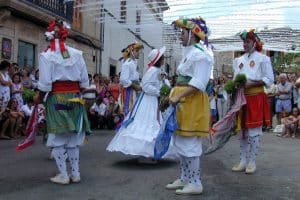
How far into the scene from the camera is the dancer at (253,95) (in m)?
7.14

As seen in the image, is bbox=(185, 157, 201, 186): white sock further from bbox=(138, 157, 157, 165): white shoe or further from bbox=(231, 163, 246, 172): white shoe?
bbox=(138, 157, 157, 165): white shoe

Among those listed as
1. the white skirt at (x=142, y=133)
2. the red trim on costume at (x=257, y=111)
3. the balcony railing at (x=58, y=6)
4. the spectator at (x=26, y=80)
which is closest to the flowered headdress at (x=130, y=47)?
the white skirt at (x=142, y=133)

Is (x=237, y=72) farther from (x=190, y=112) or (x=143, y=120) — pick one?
(x=190, y=112)

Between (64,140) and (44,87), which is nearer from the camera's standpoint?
(44,87)

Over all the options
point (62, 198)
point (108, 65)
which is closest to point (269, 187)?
point (62, 198)

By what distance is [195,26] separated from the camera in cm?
580

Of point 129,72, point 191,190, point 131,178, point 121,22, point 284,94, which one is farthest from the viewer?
point 121,22

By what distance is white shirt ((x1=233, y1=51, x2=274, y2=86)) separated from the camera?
7145 mm

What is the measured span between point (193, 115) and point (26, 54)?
46.2 feet

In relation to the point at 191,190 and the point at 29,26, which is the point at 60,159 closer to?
the point at 191,190

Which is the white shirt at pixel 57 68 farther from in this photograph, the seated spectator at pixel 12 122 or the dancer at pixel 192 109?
the seated spectator at pixel 12 122

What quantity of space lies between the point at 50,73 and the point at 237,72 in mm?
2800

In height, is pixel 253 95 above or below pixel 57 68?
below

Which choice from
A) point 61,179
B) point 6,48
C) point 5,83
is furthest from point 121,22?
point 61,179
